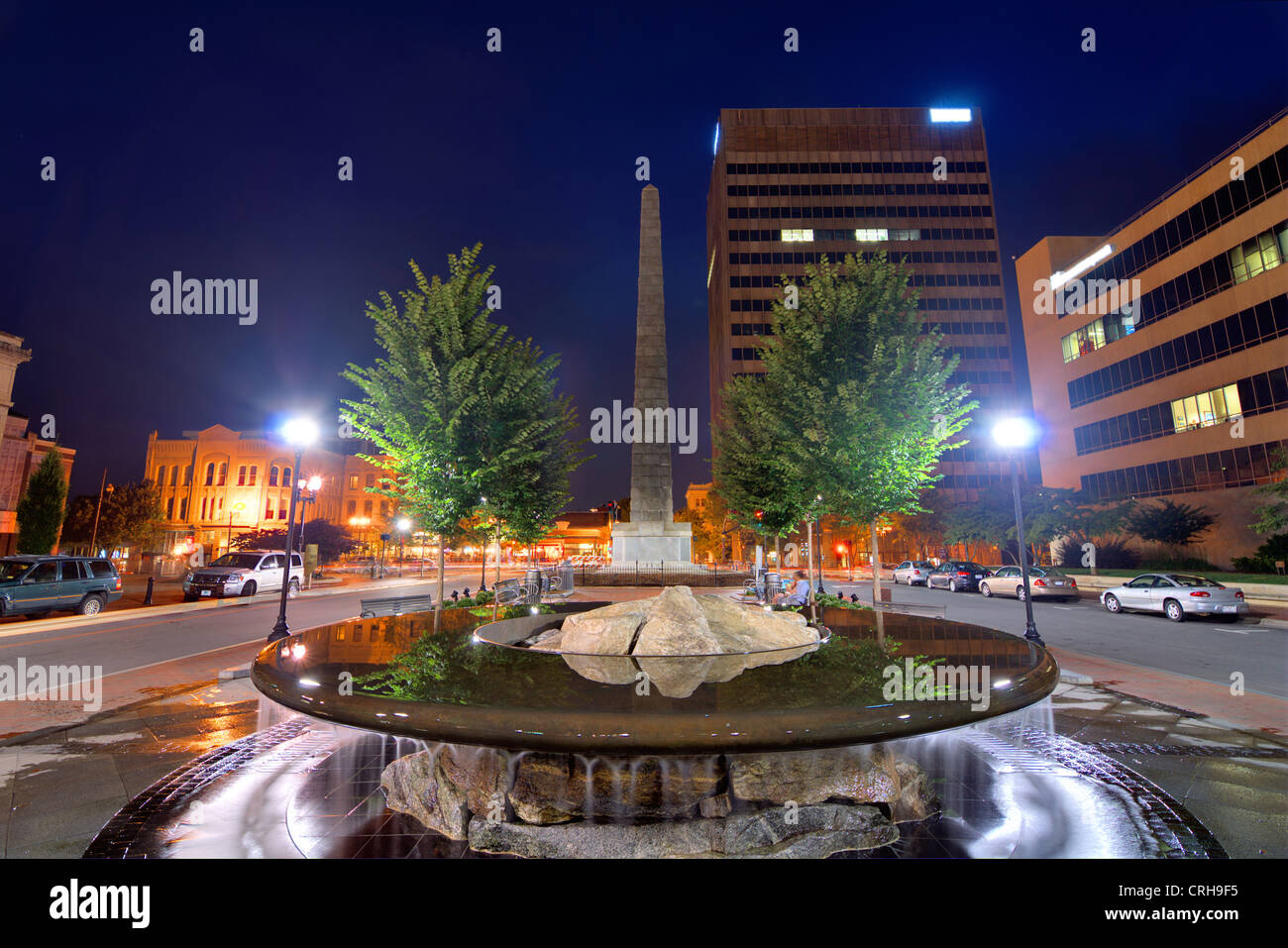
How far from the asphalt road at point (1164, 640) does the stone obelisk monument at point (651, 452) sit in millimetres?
14119

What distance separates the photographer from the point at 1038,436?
150 feet

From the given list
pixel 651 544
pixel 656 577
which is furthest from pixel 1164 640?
pixel 651 544

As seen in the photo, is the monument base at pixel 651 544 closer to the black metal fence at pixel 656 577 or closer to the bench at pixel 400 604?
the black metal fence at pixel 656 577

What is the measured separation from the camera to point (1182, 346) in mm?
34219

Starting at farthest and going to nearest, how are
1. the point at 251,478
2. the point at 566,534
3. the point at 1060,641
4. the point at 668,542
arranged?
1. the point at 566,534
2. the point at 251,478
3. the point at 668,542
4. the point at 1060,641

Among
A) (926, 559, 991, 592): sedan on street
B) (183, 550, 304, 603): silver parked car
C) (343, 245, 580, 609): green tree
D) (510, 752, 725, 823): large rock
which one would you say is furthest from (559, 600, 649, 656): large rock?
(926, 559, 991, 592): sedan on street

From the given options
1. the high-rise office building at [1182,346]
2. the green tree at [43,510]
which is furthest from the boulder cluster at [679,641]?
the green tree at [43,510]

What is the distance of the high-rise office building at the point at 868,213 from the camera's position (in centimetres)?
7319

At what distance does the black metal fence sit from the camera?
27016 mm

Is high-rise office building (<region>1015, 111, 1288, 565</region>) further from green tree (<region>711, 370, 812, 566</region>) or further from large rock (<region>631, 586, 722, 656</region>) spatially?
large rock (<region>631, 586, 722, 656</region>)
